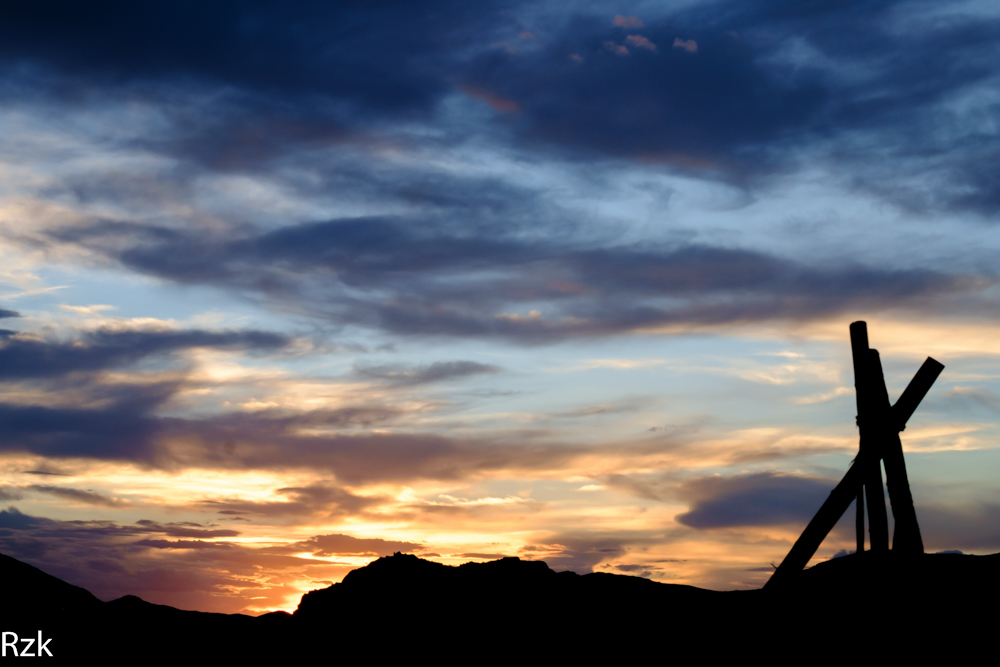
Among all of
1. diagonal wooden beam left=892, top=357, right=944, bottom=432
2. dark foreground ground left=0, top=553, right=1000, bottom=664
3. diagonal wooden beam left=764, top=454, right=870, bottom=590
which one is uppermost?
diagonal wooden beam left=892, top=357, right=944, bottom=432

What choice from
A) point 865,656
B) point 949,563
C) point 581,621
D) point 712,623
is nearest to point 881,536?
point 949,563

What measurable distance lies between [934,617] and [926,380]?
351 cm

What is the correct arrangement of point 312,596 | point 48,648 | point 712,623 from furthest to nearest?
1. point 312,596
2. point 48,648
3. point 712,623

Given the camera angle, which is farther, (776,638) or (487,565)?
(487,565)

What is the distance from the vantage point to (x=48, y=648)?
13336mm

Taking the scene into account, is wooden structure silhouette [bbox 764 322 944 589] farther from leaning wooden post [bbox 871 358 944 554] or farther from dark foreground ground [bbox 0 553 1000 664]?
dark foreground ground [bbox 0 553 1000 664]

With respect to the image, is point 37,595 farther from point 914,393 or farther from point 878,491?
point 914,393

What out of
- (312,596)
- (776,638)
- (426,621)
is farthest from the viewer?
(312,596)

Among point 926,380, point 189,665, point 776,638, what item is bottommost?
point 189,665

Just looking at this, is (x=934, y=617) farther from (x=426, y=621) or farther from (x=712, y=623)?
(x=426, y=621)

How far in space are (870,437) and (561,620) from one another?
18.4 ft

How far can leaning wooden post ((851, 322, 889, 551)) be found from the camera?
37.2 feet

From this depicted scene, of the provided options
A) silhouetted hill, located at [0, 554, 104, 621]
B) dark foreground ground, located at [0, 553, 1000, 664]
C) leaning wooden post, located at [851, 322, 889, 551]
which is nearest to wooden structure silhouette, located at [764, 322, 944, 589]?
leaning wooden post, located at [851, 322, 889, 551]

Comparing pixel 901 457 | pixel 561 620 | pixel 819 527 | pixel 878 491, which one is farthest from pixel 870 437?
pixel 561 620
